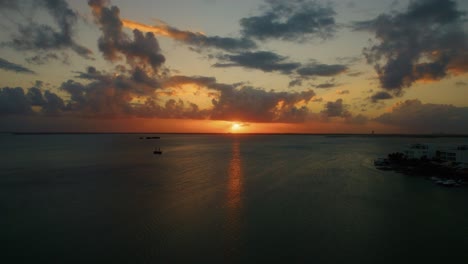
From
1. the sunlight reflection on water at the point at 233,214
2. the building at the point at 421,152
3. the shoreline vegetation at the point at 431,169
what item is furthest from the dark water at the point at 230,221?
the building at the point at 421,152

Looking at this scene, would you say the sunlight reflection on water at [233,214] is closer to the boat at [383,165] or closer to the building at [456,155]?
the boat at [383,165]

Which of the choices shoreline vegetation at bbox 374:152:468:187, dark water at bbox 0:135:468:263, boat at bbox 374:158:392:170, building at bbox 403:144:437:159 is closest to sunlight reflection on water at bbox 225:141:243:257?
dark water at bbox 0:135:468:263

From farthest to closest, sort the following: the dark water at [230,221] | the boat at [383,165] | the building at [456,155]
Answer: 1. the boat at [383,165]
2. the building at [456,155]
3. the dark water at [230,221]

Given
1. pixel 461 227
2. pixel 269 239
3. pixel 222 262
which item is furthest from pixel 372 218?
pixel 222 262

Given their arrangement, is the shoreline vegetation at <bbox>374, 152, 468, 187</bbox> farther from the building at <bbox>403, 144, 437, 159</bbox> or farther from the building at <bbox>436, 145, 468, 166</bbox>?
the building at <bbox>403, 144, 437, 159</bbox>

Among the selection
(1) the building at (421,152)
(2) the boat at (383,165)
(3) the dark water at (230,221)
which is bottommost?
(3) the dark water at (230,221)

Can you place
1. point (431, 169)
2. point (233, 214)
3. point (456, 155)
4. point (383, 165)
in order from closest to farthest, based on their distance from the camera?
point (233, 214), point (431, 169), point (456, 155), point (383, 165)

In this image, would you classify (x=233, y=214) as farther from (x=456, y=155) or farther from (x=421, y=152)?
(x=421, y=152)

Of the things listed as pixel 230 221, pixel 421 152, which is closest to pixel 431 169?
pixel 421 152
